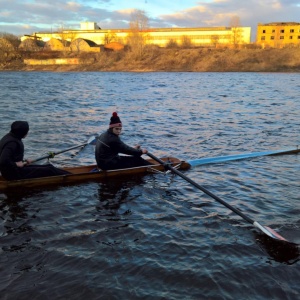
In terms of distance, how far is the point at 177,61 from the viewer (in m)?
91.5

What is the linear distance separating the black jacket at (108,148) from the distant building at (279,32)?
13893 centimetres

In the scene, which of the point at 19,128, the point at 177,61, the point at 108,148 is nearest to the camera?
the point at 19,128

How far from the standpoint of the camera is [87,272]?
18.4 feet

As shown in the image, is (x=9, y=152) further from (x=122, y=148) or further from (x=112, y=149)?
(x=122, y=148)

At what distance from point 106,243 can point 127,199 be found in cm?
224

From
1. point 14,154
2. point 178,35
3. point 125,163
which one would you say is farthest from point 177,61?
point 14,154

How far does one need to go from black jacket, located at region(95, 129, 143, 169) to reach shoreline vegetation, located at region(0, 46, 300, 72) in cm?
7886

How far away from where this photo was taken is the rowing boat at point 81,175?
8.76 m

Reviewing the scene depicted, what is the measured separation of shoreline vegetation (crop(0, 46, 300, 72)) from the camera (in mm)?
84250

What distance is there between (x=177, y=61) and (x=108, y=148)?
85523mm

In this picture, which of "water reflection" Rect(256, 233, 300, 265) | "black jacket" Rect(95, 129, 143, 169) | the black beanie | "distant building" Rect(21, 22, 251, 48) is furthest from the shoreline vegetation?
"water reflection" Rect(256, 233, 300, 265)

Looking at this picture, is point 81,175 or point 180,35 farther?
point 180,35

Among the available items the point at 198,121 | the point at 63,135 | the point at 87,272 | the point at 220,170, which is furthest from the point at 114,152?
the point at 198,121

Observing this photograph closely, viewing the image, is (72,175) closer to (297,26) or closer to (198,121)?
(198,121)
